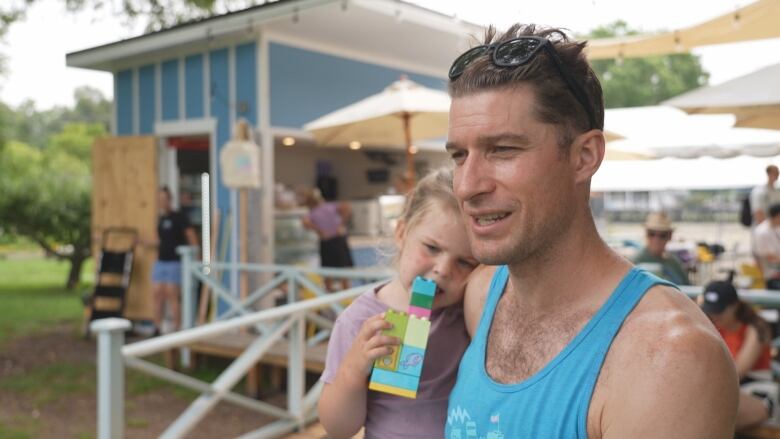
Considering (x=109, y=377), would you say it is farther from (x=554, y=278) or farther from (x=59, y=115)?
(x=59, y=115)

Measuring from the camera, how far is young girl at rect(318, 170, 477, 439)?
5.16 ft

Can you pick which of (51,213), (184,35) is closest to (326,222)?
(184,35)

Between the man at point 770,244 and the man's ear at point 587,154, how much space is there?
6.83 m

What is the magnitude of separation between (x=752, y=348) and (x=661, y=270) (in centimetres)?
181

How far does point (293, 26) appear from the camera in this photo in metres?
7.77

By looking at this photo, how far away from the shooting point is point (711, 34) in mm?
4852

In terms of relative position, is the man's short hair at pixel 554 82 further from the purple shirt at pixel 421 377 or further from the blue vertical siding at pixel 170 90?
the blue vertical siding at pixel 170 90

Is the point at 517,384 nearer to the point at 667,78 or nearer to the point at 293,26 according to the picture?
the point at 293,26

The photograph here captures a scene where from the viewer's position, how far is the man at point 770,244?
712 centimetres

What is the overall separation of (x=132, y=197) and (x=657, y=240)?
6.65 metres

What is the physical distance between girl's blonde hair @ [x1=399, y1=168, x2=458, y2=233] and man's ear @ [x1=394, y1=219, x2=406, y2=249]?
0.04ft

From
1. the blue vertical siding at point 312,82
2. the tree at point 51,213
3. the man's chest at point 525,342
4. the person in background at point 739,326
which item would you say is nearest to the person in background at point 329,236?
the blue vertical siding at point 312,82

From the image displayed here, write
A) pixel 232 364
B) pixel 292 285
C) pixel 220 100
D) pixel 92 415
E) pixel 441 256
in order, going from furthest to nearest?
pixel 220 100 < pixel 292 285 < pixel 92 415 < pixel 232 364 < pixel 441 256

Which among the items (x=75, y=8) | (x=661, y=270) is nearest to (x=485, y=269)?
(x=661, y=270)
